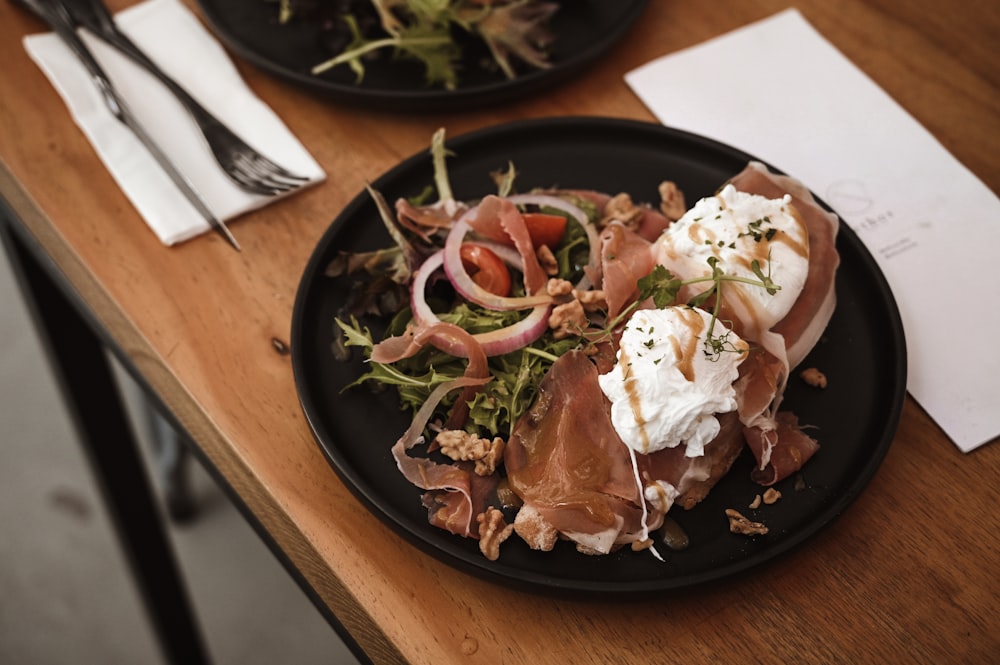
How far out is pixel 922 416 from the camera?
130 centimetres

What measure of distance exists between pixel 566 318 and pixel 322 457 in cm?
40

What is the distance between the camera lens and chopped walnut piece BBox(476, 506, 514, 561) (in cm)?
109

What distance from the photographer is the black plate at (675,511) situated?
1.09m

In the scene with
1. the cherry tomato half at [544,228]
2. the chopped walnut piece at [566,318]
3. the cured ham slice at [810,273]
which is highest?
the cherry tomato half at [544,228]

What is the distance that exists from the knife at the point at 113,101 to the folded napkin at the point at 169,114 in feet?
0.04

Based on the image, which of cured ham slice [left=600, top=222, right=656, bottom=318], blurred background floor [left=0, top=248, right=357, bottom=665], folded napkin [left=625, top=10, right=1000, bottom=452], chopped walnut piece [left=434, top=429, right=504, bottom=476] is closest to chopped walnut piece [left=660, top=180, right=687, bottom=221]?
cured ham slice [left=600, top=222, right=656, bottom=318]

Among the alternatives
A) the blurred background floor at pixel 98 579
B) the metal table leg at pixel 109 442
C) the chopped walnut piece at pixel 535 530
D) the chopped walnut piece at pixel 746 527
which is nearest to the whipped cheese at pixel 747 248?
the chopped walnut piece at pixel 746 527

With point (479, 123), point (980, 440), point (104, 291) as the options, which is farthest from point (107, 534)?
point (980, 440)

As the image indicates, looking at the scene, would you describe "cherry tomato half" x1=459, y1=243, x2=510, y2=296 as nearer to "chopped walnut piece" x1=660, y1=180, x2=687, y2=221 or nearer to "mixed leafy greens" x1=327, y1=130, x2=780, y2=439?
"mixed leafy greens" x1=327, y1=130, x2=780, y2=439

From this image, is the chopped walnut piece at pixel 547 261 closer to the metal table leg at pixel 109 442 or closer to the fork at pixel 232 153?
the fork at pixel 232 153

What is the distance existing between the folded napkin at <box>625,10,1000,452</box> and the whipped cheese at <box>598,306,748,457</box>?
405mm

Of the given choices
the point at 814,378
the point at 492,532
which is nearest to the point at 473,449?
the point at 492,532

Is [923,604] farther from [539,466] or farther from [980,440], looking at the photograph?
[539,466]

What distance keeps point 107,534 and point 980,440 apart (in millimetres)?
2389
